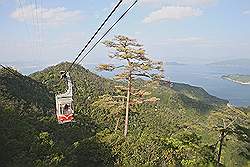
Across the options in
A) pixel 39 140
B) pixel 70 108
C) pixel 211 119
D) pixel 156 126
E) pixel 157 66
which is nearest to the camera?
pixel 70 108

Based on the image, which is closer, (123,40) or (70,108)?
(70,108)

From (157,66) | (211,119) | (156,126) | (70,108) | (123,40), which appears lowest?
(156,126)

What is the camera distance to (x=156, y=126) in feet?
154

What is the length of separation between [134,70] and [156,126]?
105 ft

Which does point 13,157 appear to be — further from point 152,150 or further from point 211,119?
point 211,119

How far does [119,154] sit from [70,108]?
5.72 m

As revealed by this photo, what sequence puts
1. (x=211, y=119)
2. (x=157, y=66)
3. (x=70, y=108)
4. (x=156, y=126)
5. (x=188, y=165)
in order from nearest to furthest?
(x=70, y=108), (x=188, y=165), (x=211, y=119), (x=157, y=66), (x=156, y=126)

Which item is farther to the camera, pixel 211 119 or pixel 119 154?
pixel 119 154

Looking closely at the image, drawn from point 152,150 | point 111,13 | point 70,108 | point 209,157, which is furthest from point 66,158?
point 111,13

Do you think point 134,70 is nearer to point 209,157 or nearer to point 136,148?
point 136,148

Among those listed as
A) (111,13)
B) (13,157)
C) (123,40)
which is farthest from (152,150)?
(111,13)

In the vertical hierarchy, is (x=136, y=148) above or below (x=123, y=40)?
below

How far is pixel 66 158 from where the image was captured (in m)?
15.6

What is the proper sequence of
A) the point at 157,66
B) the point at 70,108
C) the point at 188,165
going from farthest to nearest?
the point at 157,66 → the point at 188,165 → the point at 70,108
